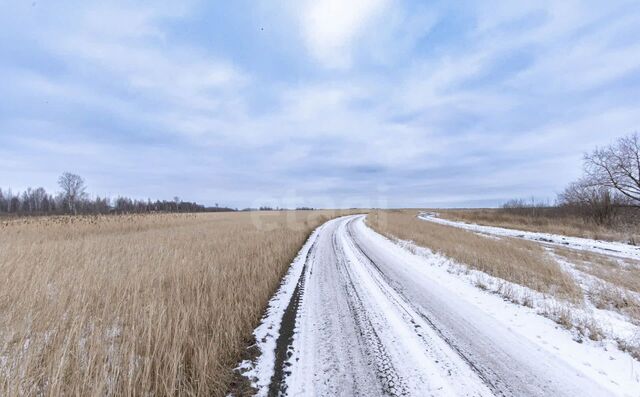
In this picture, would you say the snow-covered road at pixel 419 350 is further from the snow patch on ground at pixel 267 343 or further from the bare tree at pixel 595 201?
the bare tree at pixel 595 201

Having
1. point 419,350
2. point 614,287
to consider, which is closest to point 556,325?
point 419,350

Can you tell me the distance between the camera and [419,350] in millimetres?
3146

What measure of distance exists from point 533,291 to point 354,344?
5.14 meters

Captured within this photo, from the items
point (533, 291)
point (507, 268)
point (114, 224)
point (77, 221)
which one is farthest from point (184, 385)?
point (77, 221)

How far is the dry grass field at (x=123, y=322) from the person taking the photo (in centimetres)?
230

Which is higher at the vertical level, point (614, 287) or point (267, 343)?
point (267, 343)

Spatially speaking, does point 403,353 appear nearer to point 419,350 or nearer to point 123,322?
point 419,350

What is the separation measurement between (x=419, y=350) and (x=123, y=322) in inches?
161

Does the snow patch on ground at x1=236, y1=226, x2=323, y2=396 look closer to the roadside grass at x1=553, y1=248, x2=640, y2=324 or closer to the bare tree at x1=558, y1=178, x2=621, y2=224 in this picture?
the roadside grass at x1=553, y1=248, x2=640, y2=324

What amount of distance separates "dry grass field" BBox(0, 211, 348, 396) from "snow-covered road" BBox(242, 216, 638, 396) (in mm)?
594

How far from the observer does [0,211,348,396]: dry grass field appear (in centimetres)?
230

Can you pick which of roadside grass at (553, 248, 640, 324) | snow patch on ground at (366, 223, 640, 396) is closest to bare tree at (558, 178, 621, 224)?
roadside grass at (553, 248, 640, 324)

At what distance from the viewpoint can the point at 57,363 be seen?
2.33 metres

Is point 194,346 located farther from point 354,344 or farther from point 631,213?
point 631,213
